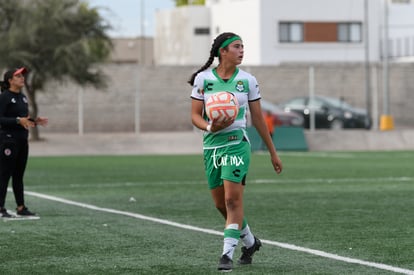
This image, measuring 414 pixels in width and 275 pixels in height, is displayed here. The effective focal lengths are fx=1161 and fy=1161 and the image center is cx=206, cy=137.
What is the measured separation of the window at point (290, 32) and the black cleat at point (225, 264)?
219 feet

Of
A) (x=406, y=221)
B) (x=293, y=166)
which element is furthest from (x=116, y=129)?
(x=406, y=221)

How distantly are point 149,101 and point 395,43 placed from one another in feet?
97.8

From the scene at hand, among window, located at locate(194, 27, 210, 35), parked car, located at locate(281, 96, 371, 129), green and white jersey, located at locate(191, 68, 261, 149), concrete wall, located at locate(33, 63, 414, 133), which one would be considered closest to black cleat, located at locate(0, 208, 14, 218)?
green and white jersey, located at locate(191, 68, 261, 149)

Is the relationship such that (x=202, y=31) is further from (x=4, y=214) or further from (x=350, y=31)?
(x=4, y=214)

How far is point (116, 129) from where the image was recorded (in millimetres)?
49156

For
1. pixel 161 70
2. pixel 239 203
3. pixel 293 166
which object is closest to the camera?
pixel 239 203

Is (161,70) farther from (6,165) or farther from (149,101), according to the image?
(6,165)

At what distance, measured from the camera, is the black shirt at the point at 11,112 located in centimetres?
1486

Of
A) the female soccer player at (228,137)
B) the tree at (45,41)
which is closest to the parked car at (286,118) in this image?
the tree at (45,41)

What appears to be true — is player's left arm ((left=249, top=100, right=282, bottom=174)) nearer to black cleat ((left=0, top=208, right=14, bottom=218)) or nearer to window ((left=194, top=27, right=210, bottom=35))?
black cleat ((left=0, top=208, right=14, bottom=218))

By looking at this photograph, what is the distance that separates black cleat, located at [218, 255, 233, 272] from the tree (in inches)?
1281

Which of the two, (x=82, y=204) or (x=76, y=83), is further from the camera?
(x=76, y=83)

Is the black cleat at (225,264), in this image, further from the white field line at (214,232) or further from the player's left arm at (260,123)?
the white field line at (214,232)

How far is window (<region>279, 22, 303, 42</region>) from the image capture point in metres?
75.9
